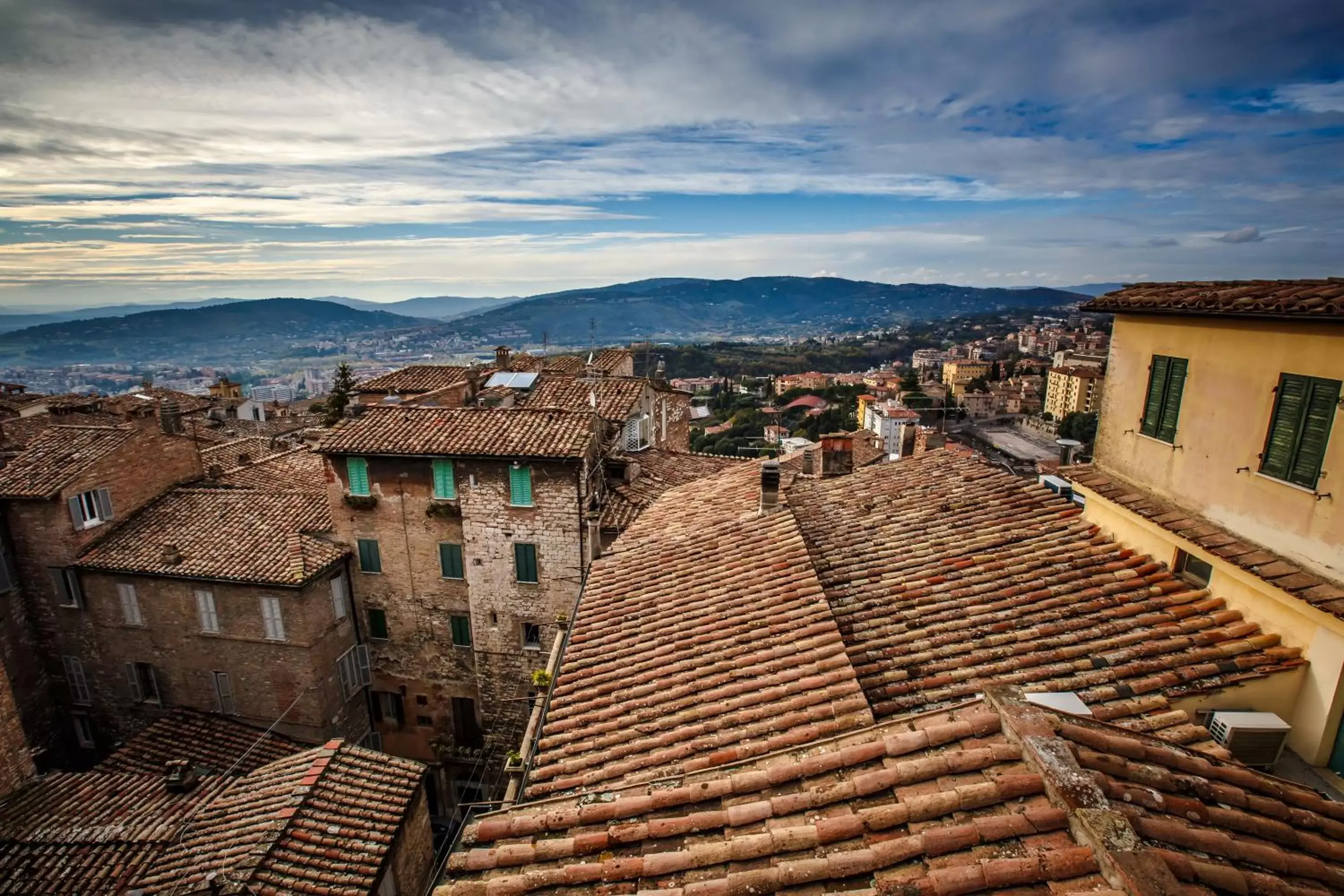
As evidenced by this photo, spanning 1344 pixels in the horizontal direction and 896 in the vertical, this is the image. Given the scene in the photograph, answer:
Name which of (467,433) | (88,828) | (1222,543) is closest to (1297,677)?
(1222,543)

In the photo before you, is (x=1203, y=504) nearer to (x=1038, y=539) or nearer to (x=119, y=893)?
(x=1038, y=539)

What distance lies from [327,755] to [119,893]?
3.69m

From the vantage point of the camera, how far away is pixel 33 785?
1497cm

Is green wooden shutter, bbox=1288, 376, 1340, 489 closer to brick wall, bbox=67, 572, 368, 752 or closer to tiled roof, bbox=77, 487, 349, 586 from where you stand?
tiled roof, bbox=77, 487, 349, 586

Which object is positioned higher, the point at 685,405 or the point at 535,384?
the point at 535,384

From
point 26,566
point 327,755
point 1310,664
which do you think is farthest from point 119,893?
point 1310,664

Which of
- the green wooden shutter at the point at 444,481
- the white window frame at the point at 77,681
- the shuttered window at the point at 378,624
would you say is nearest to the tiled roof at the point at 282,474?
the shuttered window at the point at 378,624

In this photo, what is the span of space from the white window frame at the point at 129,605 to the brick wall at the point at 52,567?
1.74 m

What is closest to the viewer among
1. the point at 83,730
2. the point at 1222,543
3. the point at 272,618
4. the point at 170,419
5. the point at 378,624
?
the point at 1222,543

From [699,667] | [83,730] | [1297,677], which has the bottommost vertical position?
[83,730]

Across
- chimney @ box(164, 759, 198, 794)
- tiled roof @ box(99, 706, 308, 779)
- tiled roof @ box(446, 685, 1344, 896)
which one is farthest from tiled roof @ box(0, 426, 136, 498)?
tiled roof @ box(446, 685, 1344, 896)

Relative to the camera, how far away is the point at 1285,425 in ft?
21.6

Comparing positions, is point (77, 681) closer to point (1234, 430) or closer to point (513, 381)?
point (513, 381)

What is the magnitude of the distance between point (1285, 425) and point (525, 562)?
17.2 m
